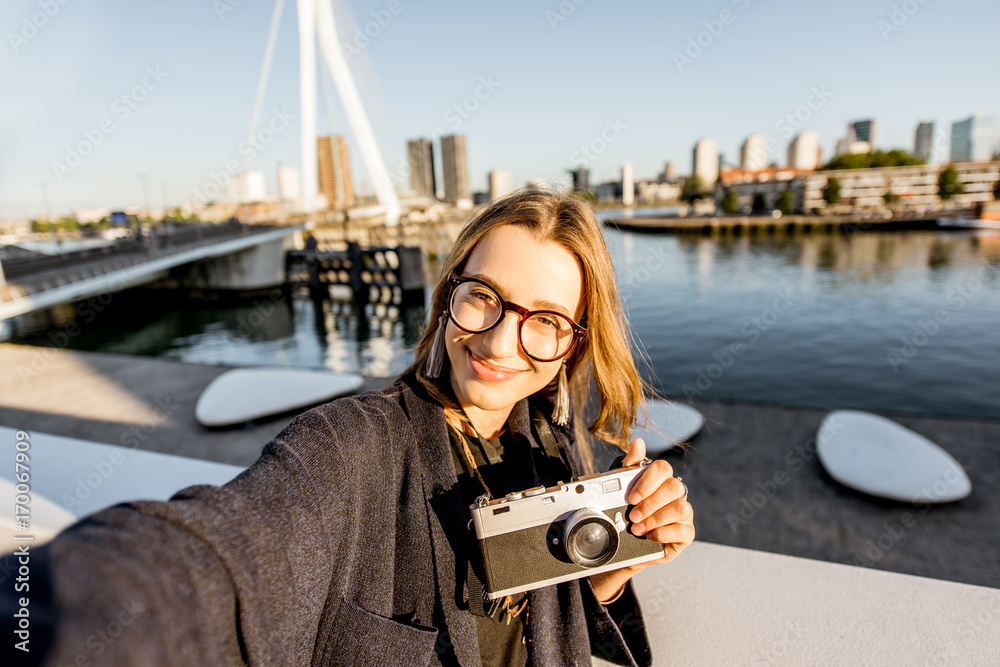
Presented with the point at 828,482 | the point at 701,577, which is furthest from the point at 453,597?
the point at 828,482

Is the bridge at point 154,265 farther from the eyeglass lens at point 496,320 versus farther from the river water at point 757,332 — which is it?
the eyeglass lens at point 496,320

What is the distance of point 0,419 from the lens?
5.14 meters

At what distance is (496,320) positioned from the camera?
0.97 m

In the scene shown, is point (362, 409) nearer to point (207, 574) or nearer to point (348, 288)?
point (207, 574)

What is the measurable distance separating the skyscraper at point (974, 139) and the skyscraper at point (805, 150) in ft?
67.8

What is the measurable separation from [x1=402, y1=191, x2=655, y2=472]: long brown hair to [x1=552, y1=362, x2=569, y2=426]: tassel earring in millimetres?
29

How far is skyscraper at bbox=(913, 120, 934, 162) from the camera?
9200 cm

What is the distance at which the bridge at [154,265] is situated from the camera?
35.8 feet

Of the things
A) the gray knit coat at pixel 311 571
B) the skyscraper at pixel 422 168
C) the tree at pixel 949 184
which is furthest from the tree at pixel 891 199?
the gray knit coat at pixel 311 571

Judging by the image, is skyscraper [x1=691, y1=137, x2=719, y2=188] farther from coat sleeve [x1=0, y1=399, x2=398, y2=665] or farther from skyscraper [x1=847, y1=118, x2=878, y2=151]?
coat sleeve [x1=0, y1=399, x2=398, y2=665]

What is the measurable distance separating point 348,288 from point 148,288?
1017cm

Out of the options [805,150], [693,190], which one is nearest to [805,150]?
[805,150]

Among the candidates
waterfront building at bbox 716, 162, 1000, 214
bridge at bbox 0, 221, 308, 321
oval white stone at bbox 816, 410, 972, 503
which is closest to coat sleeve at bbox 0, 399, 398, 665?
oval white stone at bbox 816, 410, 972, 503

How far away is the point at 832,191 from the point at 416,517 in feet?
245
